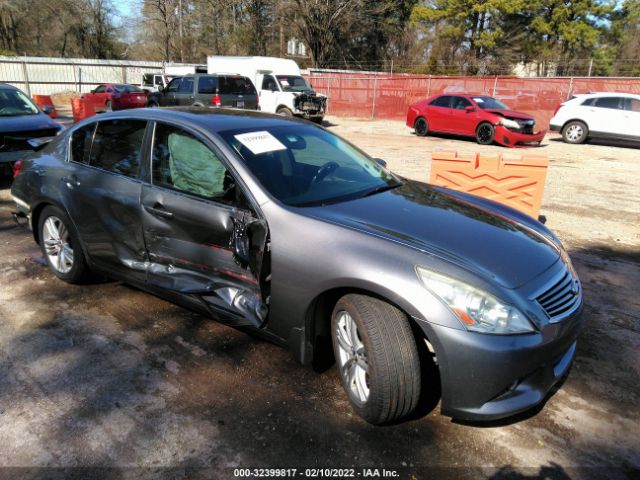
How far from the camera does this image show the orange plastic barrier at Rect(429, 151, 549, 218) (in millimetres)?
6242

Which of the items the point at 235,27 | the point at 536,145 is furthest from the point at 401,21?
the point at 536,145

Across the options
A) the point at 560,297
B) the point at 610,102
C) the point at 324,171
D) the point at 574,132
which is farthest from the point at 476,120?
the point at 560,297

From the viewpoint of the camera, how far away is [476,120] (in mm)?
15766

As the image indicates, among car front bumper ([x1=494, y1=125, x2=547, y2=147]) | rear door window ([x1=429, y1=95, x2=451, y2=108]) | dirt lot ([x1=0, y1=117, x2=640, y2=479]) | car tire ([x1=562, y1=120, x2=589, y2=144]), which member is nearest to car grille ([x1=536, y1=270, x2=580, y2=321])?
dirt lot ([x1=0, y1=117, x2=640, y2=479])

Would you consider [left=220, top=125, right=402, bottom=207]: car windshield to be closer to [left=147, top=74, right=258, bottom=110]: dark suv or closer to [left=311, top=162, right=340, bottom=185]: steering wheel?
[left=311, top=162, right=340, bottom=185]: steering wheel

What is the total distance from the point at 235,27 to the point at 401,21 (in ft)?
48.2

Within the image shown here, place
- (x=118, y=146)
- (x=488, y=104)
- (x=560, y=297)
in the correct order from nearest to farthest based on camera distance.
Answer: (x=560, y=297)
(x=118, y=146)
(x=488, y=104)

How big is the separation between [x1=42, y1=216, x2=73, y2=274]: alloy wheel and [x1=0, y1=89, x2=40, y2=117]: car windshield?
5041 mm

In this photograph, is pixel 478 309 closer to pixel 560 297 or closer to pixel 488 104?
pixel 560 297

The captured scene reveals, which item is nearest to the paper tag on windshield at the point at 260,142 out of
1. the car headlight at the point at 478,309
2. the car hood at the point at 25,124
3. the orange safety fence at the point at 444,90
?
the car headlight at the point at 478,309

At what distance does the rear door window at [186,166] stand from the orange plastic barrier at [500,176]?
407 centimetres

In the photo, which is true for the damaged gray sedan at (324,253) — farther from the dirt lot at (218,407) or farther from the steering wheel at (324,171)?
the dirt lot at (218,407)

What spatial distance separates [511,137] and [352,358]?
1391 cm

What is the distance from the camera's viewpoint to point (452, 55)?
135 ft
